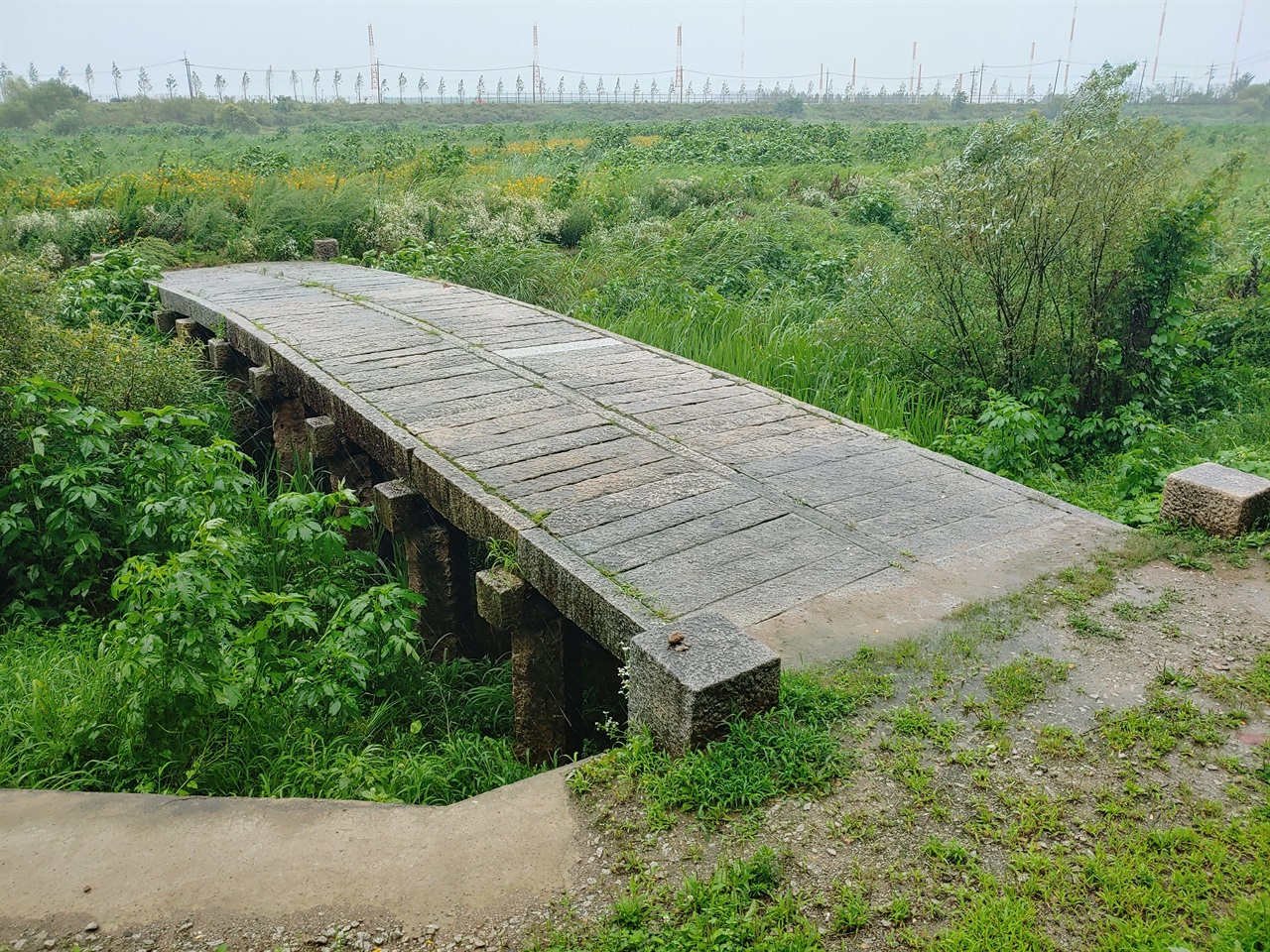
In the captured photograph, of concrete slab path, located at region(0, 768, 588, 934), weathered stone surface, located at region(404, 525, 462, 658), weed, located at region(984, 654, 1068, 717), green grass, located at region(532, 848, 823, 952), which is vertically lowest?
weathered stone surface, located at region(404, 525, 462, 658)

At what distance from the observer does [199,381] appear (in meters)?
8.12

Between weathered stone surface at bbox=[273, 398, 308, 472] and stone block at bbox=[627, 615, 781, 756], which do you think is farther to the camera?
weathered stone surface at bbox=[273, 398, 308, 472]

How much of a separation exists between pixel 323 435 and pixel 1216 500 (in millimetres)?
5421

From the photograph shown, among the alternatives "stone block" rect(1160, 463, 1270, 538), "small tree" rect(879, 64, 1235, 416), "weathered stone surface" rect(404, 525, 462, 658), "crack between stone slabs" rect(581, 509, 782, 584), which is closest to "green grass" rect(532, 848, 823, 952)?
"crack between stone slabs" rect(581, 509, 782, 584)

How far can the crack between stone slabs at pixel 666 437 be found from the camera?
4609 mm

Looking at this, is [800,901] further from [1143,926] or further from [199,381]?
[199,381]

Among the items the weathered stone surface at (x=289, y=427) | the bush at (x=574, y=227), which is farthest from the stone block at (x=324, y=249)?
the weathered stone surface at (x=289, y=427)

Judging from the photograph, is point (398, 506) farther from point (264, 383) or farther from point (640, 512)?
point (264, 383)

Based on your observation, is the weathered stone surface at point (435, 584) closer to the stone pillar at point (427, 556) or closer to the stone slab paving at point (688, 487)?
the stone pillar at point (427, 556)

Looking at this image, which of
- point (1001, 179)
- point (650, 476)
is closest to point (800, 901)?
point (650, 476)

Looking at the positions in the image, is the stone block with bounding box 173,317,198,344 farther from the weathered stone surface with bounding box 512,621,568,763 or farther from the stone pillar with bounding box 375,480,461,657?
the weathered stone surface with bounding box 512,621,568,763

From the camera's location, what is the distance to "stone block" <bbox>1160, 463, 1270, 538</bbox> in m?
4.54

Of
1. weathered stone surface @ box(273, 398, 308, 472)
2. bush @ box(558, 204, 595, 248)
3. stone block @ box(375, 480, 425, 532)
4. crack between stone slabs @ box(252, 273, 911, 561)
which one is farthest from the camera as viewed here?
bush @ box(558, 204, 595, 248)

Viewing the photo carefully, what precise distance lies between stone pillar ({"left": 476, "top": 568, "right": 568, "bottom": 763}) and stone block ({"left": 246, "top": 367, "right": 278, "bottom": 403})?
3963mm
